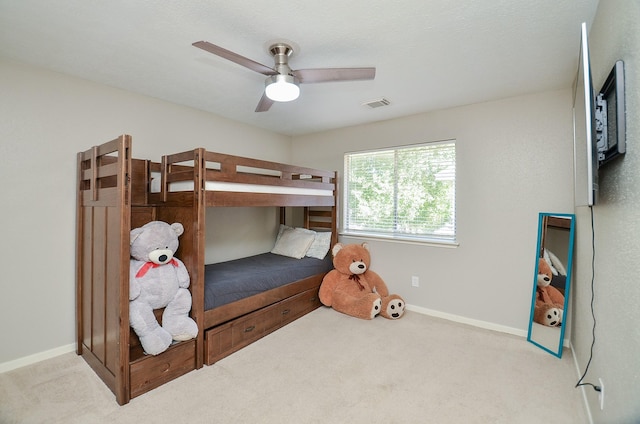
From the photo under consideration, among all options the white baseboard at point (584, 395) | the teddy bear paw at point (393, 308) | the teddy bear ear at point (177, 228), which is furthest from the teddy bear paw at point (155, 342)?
the white baseboard at point (584, 395)

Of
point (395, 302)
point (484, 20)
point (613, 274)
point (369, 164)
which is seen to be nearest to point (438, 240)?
point (395, 302)

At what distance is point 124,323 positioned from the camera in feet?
5.88

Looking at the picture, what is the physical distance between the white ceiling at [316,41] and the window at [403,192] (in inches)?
30.2

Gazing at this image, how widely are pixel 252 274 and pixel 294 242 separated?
3.59 feet

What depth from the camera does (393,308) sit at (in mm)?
3080

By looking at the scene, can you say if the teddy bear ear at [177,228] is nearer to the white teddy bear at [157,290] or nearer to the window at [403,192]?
the white teddy bear at [157,290]

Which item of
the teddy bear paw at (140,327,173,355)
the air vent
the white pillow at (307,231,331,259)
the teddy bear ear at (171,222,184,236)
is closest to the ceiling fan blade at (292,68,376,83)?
the air vent

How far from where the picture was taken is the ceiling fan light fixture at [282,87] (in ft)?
5.97

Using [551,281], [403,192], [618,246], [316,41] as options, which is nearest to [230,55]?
[316,41]

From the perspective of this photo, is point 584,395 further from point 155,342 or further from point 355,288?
point 155,342

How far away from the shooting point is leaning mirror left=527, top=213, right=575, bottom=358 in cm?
241

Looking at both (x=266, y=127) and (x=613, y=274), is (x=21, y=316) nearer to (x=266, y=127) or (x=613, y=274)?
(x=266, y=127)

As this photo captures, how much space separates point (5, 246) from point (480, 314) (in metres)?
4.09

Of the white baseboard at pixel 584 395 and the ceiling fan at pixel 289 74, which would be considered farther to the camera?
the ceiling fan at pixel 289 74
